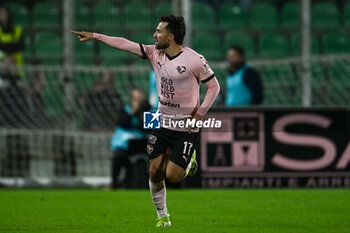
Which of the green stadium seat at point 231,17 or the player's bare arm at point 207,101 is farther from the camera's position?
the green stadium seat at point 231,17

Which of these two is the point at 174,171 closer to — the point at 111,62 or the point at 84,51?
the point at 111,62

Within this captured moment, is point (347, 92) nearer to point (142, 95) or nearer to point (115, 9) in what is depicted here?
point (142, 95)

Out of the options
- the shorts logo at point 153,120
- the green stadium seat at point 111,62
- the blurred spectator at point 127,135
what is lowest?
the blurred spectator at point 127,135

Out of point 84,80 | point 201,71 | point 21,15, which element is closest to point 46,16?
point 21,15

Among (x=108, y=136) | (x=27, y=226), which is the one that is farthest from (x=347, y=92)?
(x=27, y=226)

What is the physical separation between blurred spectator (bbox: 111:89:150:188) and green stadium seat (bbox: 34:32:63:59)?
420cm

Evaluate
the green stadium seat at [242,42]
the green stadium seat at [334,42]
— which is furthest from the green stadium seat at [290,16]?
the green stadium seat at [242,42]

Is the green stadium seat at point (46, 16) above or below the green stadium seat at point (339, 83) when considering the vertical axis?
above

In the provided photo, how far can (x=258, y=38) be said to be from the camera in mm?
16250

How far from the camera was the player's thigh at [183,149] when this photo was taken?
22.1 feet

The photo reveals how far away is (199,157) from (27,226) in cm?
488

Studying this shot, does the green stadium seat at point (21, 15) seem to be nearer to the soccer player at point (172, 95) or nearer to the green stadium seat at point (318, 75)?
the green stadium seat at point (318, 75)

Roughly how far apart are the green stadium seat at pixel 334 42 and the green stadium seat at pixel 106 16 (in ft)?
14.8

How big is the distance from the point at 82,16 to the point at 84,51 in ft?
2.43
